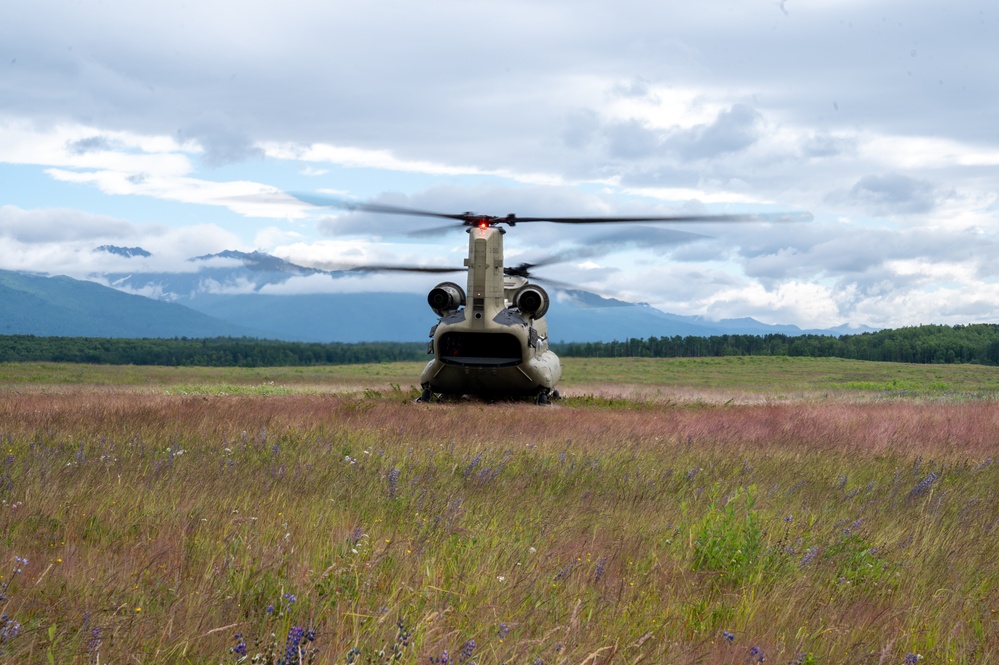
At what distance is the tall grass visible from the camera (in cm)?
384

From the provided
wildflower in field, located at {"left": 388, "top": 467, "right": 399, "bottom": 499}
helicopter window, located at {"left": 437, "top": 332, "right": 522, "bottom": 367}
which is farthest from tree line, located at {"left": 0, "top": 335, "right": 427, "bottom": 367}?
wildflower in field, located at {"left": 388, "top": 467, "right": 399, "bottom": 499}

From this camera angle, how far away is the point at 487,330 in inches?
923

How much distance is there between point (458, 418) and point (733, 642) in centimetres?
1083

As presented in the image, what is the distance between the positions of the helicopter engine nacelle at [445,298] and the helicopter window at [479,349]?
1.13 m

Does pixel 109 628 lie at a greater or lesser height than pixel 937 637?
greater

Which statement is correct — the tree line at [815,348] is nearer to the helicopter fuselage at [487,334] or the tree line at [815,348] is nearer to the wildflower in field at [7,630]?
the helicopter fuselage at [487,334]

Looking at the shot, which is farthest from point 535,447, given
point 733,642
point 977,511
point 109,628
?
point 109,628

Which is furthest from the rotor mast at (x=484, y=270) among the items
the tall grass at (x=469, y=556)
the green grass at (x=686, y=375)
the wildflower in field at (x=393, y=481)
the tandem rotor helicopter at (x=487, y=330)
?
the green grass at (x=686, y=375)

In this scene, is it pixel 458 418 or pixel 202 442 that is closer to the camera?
pixel 202 442

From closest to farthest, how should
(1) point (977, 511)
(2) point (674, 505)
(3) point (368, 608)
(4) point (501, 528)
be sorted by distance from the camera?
1. (3) point (368, 608)
2. (4) point (501, 528)
3. (2) point (674, 505)
4. (1) point (977, 511)

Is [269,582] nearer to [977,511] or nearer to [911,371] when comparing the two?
[977,511]

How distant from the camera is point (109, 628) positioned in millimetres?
3596

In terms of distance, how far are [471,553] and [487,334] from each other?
18.5m

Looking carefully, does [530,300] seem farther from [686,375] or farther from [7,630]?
[686,375]
